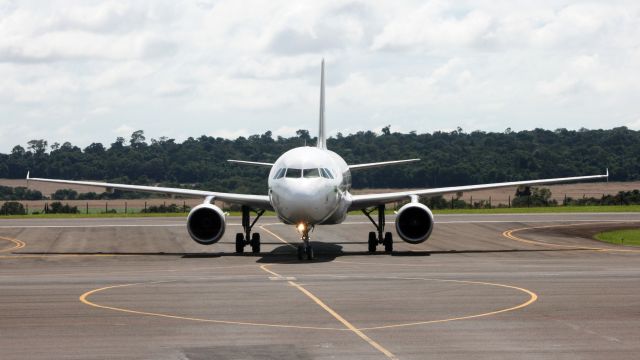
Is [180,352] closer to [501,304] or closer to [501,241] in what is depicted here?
[501,304]

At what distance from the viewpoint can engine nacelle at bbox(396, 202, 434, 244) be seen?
40.1 meters

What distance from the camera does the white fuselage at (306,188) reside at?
116 feet

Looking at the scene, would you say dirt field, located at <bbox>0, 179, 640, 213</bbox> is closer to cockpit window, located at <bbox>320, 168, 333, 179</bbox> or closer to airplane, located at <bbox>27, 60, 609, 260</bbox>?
airplane, located at <bbox>27, 60, 609, 260</bbox>

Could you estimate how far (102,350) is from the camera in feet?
54.2

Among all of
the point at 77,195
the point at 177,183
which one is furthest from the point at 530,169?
the point at 77,195

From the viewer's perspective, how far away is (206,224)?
40.5m

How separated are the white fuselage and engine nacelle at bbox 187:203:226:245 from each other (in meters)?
3.49

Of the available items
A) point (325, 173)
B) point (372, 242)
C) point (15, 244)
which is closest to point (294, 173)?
point (325, 173)

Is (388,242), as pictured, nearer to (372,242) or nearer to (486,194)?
(372,242)

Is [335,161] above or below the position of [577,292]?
above

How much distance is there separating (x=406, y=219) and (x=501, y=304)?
17.8 meters

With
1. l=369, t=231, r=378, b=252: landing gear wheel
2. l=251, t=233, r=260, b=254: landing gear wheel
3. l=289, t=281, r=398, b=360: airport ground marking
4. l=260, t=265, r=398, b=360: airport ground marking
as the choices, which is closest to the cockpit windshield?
l=251, t=233, r=260, b=254: landing gear wheel

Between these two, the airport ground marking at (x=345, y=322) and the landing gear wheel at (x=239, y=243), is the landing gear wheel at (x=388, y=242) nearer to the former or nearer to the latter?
the landing gear wheel at (x=239, y=243)

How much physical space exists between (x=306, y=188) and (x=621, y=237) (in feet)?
65.8
